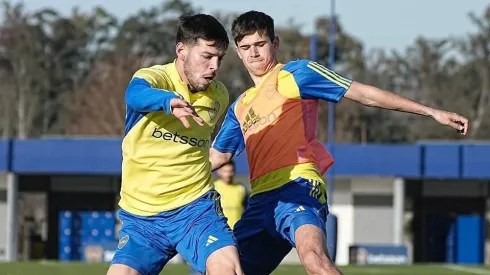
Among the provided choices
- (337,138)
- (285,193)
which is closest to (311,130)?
(285,193)

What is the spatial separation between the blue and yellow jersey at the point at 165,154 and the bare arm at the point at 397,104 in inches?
39.0

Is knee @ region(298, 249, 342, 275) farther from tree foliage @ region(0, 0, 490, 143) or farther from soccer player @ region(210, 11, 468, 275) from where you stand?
tree foliage @ region(0, 0, 490, 143)

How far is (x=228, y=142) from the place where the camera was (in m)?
9.58

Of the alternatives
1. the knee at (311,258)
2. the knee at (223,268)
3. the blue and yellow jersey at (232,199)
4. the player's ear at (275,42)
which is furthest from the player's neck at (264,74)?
the blue and yellow jersey at (232,199)

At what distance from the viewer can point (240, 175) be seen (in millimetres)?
39031

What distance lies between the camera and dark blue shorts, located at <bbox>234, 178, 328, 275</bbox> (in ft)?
28.9

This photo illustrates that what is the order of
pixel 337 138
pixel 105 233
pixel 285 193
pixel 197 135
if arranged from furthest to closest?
1. pixel 337 138
2. pixel 105 233
3. pixel 285 193
4. pixel 197 135

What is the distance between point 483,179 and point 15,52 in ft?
119

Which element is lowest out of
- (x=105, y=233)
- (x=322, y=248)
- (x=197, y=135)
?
(x=105, y=233)

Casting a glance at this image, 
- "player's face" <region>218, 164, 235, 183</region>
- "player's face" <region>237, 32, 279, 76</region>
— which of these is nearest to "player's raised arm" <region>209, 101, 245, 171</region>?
"player's face" <region>237, 32, 279, 76</region>

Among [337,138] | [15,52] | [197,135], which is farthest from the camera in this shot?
[15,52]

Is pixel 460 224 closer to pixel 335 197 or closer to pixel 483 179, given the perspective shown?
pixel 483 179

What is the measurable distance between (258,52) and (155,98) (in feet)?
5.89

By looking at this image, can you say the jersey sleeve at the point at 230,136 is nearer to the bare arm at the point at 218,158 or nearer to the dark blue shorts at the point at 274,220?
the bare arm at the point at 218,158
